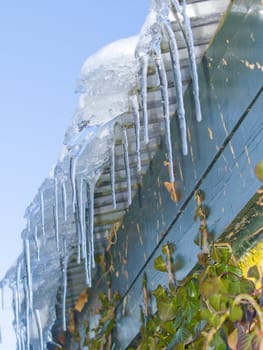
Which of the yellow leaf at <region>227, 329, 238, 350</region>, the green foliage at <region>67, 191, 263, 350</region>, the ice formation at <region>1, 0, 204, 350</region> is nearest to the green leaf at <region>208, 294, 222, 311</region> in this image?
the green foliage at <region>67, 191, 263, 350</region>

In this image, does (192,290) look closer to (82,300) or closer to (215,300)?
(215,300)

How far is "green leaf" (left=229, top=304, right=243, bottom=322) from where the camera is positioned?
8.74 ft

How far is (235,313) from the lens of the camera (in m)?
2.67

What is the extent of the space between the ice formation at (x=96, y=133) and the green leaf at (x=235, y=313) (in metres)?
0.52

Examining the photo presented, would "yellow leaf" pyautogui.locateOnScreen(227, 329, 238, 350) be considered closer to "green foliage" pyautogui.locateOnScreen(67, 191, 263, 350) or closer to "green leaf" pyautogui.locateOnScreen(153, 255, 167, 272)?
"green foliage" pyautogui.locateOnScreen(67, 191, 263, 350)

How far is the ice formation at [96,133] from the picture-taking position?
2.61 metres

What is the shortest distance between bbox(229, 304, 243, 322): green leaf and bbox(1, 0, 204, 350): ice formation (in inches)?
20.6

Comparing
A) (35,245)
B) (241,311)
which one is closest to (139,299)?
(35,245)

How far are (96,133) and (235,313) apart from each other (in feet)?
3.19

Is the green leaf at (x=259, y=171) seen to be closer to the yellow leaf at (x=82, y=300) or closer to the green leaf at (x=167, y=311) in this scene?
the green leaf at (x=167, y=311)

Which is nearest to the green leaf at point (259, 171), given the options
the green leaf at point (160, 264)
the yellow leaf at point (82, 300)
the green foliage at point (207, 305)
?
the green foliage at point (207, 305)

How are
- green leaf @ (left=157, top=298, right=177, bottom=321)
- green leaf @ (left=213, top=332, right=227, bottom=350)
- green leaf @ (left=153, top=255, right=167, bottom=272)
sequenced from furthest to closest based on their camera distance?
green leaf @ (left=153, top=255, right=167, bottom=272) < green leaf @ (left=157, top=298, right=177, bottom=321) < green leaf @ (left=213, top=332, right=227, bottom=350)

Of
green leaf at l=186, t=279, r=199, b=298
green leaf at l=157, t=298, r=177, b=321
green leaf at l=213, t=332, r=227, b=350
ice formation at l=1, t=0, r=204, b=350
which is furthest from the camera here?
green leaf at l=157, t=298, r=177, b=321

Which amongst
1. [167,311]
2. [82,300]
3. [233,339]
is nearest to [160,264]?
[167,311]
